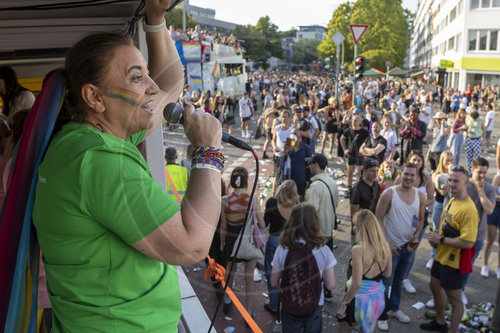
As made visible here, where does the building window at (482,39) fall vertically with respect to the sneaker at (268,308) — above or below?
above

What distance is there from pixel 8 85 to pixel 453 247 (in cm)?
404

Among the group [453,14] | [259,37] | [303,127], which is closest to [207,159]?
[259,37]

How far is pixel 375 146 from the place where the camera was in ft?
24.4

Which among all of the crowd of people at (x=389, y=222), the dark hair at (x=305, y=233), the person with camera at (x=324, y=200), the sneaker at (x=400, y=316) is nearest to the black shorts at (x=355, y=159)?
the crowd of people at (x=389, y=222)

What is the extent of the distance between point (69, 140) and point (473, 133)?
1005 cm

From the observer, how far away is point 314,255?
333 cm

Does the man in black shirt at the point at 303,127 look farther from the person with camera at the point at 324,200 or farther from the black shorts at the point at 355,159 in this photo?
the person with camera at the point at 324,200

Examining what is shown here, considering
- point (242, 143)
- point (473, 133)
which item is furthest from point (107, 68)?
point (473, 133)

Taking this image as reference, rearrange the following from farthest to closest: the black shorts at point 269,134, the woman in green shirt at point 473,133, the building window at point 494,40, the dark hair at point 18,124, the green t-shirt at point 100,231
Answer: the building window at point 494,40, the woman in green shirt at point 473,133, the black shorts at point 269,134, the dark hair at point 18,124, the green t-shirt at point 100,231

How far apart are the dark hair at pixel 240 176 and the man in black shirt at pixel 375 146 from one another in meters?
3.93

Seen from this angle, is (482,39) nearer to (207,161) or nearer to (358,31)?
(358,31)

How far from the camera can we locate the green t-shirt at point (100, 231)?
907 millimetres

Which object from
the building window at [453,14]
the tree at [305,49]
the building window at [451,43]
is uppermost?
the building window at [453,14]

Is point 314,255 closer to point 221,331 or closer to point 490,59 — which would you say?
point 221,331
